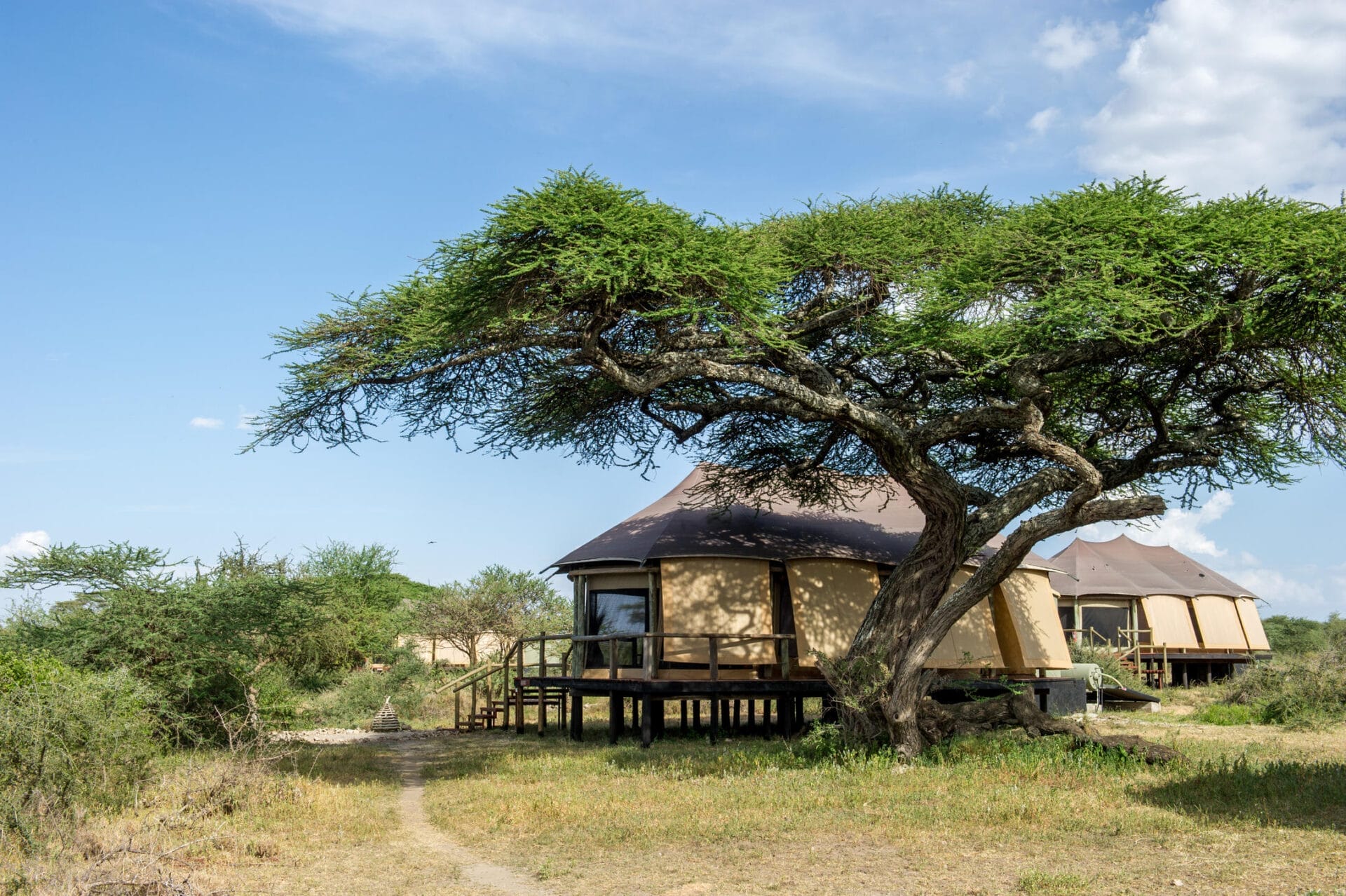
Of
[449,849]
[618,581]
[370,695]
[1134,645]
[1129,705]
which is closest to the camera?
[449,849]

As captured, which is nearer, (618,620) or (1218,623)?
(618,620)

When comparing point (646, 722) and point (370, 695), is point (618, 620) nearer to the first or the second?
point (646, 722)

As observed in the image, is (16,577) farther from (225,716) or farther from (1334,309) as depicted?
(1334,309)

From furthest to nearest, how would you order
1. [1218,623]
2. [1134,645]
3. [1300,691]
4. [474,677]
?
1. [1218,623]
2. [1134,645]
3. [474,677]
4. [1300,691]

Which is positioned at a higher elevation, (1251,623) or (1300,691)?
(1251,623)

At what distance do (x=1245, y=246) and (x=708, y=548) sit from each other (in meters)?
10.2

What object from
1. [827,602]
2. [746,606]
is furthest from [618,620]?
[827,602]

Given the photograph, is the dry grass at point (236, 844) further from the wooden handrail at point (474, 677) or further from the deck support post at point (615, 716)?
the wooden handrail at point (474, 677)

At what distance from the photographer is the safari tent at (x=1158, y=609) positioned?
35781 millimetres

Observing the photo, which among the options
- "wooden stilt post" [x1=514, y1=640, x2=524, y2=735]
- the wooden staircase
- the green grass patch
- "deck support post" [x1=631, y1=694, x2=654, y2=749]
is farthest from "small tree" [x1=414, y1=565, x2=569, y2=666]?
the green grass patch

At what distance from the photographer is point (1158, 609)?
118ft

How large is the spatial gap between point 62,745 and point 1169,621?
3389 centimetres

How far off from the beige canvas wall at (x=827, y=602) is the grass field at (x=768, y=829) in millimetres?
4677

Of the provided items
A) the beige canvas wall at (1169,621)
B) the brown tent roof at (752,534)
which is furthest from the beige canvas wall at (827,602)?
the beige canvas wall at (1169,621)
